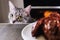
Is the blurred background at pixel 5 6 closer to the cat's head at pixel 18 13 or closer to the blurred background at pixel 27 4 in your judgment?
the blurred background at pixel 27 4

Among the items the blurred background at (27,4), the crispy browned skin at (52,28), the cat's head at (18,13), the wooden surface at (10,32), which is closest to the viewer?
the crispy browned skin at (52,28)

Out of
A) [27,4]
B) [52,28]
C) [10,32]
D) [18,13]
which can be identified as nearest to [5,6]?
[27,4]

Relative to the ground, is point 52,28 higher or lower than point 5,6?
higher

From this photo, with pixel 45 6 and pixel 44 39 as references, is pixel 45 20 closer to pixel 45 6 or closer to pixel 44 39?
pixel 44 39

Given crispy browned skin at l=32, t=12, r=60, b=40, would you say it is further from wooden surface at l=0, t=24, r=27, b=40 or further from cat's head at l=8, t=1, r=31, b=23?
cat's head at l=8, t=1, r=31, b=23

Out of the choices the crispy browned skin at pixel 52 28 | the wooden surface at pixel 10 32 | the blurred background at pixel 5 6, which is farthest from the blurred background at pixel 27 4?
the crispy browned skin at pixel 52 28

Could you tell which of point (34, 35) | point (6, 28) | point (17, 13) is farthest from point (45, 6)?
point (34, 35)

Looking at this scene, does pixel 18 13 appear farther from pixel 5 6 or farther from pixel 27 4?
pixel 5 6

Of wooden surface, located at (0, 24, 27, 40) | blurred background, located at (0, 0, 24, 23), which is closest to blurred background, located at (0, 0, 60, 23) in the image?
blurred background, located at (0, 0, 24, 23)
